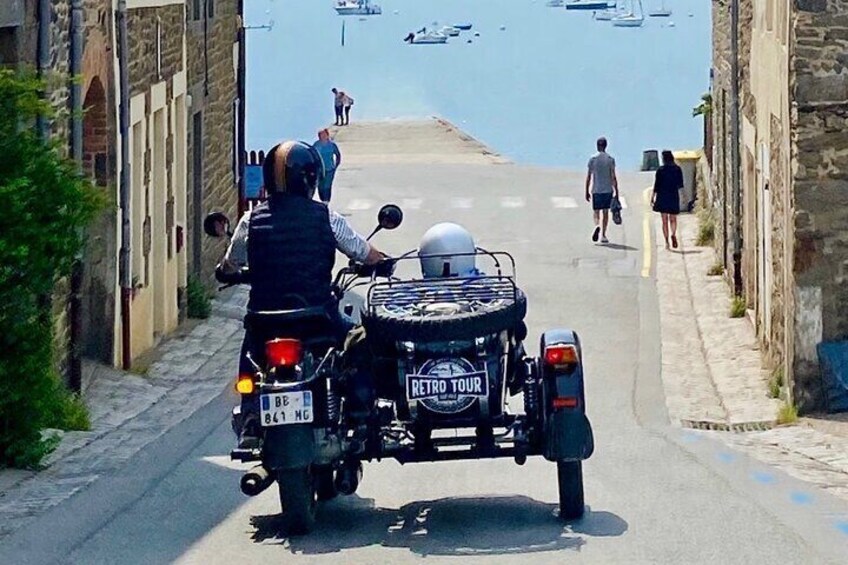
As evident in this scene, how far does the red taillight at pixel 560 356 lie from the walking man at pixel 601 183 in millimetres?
20091

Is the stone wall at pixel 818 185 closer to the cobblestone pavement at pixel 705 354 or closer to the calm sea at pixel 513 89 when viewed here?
A: the cobblestone pavement at pixel 705 354

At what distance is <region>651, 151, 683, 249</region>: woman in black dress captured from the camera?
29516mm

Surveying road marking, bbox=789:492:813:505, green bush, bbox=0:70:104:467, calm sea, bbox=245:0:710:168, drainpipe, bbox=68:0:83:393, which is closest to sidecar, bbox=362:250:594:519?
road marking, bbox=789:492:813:505

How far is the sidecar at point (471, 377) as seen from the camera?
10.1 m

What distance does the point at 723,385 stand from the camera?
18.8 meters

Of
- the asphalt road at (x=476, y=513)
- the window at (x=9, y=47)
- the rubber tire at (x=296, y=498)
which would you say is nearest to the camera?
the asphalt road at (x=476, y=513)

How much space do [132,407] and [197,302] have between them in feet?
23.4

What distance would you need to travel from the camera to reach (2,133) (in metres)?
12.3

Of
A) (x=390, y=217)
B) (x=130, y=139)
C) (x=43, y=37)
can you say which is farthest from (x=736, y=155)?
(x=390, y=217)

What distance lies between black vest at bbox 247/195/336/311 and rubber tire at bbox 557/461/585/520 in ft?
4.98

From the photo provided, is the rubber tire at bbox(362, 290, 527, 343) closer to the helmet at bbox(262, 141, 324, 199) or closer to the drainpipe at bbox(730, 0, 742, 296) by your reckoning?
the helmet at bbox(262, 141, 324, 199)

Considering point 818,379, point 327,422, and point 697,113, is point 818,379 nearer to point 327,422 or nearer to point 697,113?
point 327,422

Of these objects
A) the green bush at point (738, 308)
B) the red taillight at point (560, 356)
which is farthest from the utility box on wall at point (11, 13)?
the green bush at point (738, 308)

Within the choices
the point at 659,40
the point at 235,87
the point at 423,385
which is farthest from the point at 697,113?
the point at 659,40
